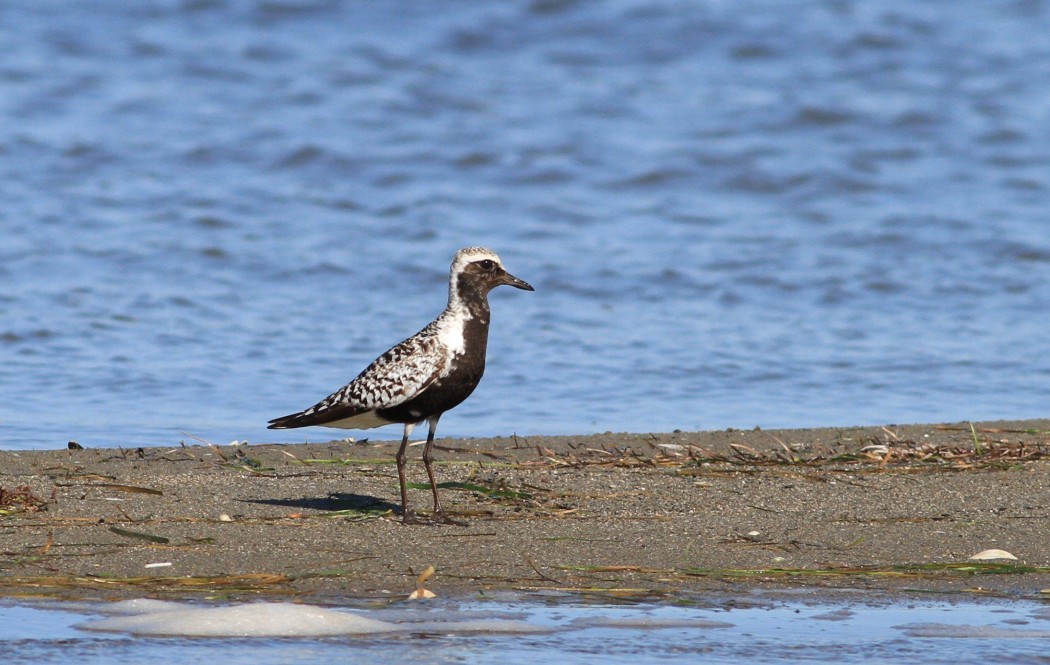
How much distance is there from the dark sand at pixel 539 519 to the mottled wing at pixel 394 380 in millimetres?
455

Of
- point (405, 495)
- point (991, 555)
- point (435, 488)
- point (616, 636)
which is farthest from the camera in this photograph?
point (435, 488)

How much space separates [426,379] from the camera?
24.9 feet

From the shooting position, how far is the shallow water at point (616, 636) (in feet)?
17.0

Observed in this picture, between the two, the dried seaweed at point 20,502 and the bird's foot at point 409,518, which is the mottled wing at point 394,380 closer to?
the bird's foot at point 409,518

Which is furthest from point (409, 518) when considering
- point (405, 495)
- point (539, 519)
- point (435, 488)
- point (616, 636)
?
point (616, 636)

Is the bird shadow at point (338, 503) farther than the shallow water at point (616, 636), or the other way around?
the bird shadow at point (338, 503)

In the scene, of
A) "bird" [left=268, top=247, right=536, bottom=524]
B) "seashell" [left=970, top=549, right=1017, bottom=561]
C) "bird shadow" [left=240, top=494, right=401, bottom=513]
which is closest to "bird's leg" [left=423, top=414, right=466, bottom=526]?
"bird" [left=268, top=247, right=536, bottom=524]

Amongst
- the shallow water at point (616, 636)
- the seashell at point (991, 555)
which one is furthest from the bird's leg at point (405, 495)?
the seashell at point (991, 555)

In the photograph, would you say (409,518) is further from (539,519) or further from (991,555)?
(991,555)

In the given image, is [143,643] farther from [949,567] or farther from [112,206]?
[112,206]

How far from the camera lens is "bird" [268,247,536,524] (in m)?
7.60

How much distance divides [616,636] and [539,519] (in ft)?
6.31

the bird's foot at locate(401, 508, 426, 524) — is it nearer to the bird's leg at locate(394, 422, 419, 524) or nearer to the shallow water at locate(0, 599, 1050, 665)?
the bird's leg at locate(394, 422, 419, 524)

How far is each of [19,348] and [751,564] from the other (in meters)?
7.91
